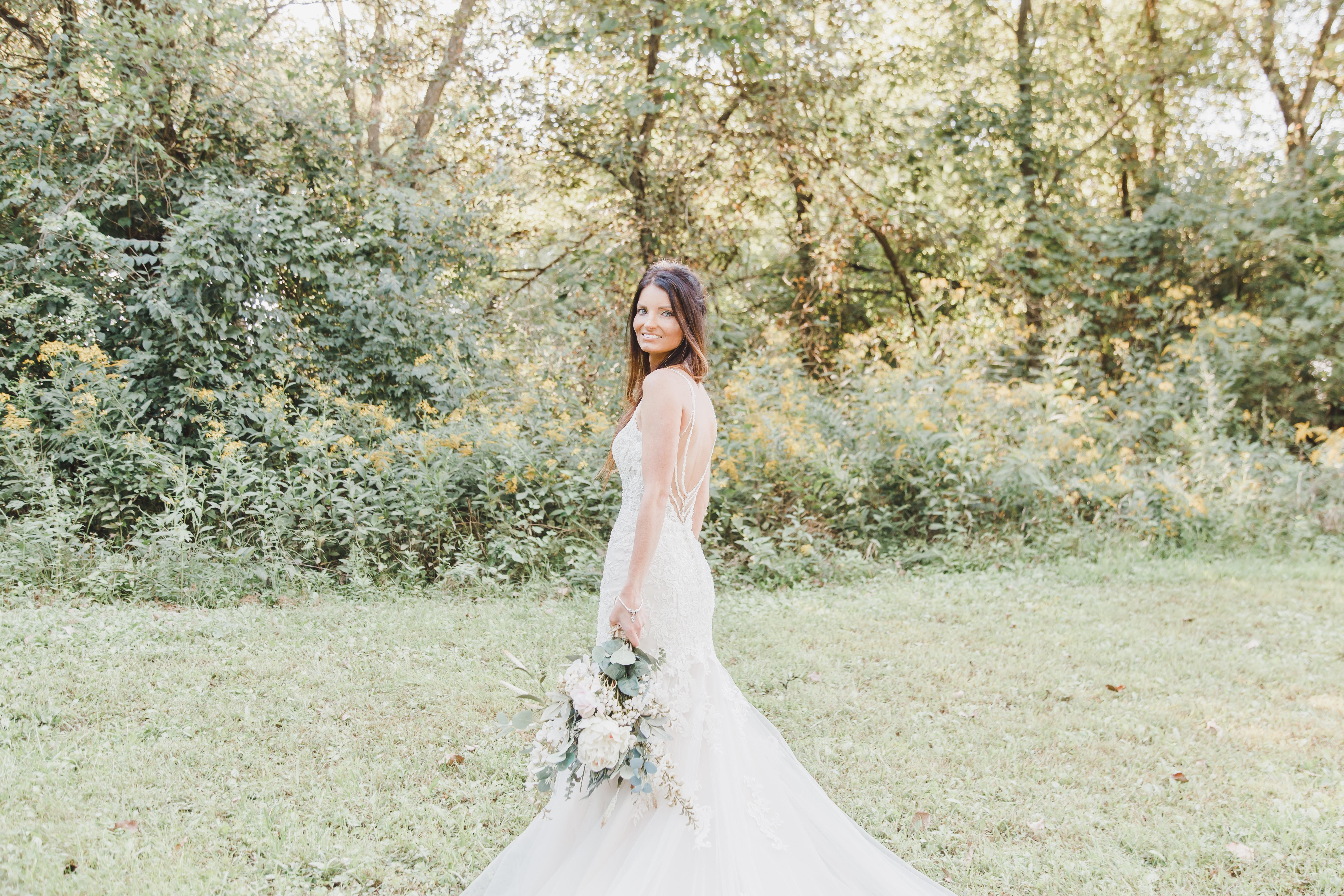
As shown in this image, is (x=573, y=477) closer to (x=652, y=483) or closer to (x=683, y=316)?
(x=683, y=316)

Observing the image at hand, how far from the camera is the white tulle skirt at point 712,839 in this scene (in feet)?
8.15

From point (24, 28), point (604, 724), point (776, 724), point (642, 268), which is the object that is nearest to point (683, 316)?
point (604, 724)

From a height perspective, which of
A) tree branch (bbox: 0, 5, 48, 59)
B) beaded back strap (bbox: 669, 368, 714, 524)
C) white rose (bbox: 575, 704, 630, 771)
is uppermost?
tree branch (bbox: 0, 5, 48, 59)

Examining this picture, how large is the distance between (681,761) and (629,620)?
1.58ft

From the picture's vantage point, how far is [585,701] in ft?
7.67

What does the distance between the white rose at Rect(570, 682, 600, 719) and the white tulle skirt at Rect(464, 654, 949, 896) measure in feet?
1.25

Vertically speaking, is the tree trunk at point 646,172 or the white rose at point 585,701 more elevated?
the tree trunk at point 646,172

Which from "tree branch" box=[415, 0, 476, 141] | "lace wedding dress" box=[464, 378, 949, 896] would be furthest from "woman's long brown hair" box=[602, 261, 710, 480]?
"tree branch" box=[415, 0, 476, 141]

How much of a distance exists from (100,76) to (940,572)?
7.84 metres

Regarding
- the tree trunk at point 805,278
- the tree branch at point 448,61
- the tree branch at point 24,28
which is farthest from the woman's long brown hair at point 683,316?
the tree branch at point 448,61

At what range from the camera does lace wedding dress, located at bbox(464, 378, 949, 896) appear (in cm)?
250

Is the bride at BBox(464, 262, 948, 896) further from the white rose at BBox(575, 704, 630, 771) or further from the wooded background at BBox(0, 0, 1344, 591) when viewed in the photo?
the wooded background at BBox(0, 0, 1344, 591)

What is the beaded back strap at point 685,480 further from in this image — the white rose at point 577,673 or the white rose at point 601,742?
the white rose at point 601,742

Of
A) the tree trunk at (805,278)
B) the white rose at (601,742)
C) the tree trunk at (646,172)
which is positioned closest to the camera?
the white rose at (601,742)
